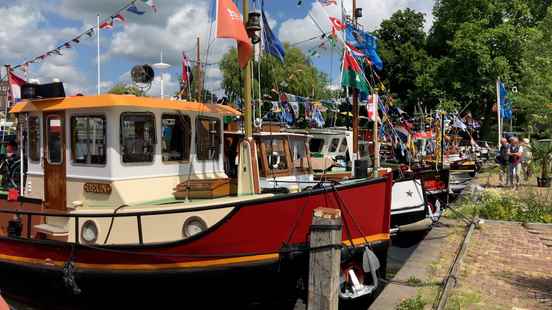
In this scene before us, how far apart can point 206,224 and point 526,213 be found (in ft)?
26.5

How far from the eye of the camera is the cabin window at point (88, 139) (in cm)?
658

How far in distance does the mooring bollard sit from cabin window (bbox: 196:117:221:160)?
3057 millimetres

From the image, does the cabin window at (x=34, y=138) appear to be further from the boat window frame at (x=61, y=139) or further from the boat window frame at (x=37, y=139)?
the boat window frame at (x=61, y=139)

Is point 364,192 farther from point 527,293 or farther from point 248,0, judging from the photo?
point 248,0

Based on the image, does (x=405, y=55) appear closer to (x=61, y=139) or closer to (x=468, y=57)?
(x=468, y=57)

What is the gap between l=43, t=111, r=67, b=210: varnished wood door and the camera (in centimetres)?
694

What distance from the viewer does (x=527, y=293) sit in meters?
6.11

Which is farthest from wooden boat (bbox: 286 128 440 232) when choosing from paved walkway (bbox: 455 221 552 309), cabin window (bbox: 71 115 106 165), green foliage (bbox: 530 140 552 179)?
green foliage (bbox: 530 140 552 179)

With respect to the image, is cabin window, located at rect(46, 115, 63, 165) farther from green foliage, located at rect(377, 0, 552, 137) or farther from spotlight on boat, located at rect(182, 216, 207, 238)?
green foliage, located at rect(377, 0, 552, 137)

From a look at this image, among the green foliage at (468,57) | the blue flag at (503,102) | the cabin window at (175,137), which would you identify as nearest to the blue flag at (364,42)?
the cabin window at (175,137)

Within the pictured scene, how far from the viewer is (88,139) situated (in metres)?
6.71

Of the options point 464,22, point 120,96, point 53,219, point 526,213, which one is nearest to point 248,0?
point 120,96

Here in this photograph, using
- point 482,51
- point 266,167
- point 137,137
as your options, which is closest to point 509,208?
point 266,167

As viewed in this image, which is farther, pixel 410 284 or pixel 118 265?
pixel 410 284
